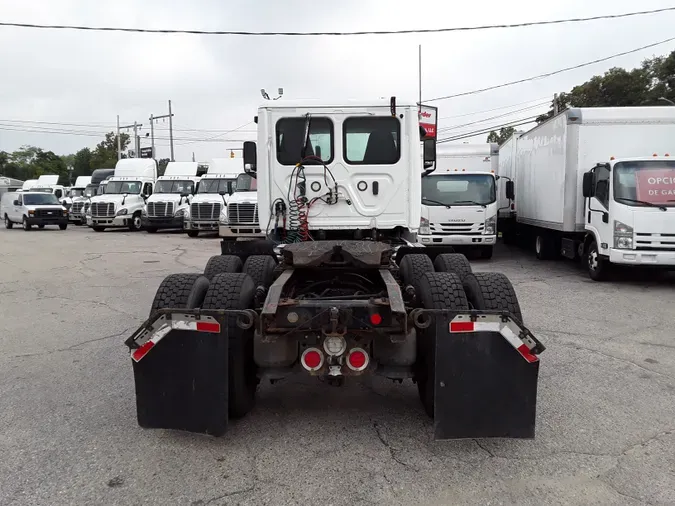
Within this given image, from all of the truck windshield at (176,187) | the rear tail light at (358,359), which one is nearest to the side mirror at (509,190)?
the rear tail light at (358,359)

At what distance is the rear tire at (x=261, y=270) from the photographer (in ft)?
17.7

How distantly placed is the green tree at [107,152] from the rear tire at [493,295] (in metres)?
80.6

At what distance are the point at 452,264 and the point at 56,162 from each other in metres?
113

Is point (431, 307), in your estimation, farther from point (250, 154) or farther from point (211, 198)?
point (211, 198)

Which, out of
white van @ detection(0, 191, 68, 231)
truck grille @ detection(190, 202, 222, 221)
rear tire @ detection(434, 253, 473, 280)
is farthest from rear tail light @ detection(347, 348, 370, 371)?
white van @ detection(0, 191, 68, 231)

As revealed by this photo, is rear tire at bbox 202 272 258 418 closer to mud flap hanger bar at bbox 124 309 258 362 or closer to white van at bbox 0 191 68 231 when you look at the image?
mud flap hanger bar at bbox 124 309 258 362

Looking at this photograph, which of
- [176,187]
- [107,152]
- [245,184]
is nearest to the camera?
[245,184]

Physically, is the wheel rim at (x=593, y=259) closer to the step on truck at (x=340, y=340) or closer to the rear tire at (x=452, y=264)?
the rear tire at (x=452, y=264)

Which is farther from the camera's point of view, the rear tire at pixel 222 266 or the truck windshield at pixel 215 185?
the truck windshield at pixel 215 185

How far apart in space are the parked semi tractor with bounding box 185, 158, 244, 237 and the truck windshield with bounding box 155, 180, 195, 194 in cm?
249

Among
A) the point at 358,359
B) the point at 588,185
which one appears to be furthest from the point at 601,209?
the point at 358,359

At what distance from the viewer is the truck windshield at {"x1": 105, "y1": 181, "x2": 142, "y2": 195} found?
1063 inches

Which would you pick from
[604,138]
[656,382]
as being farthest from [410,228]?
[604,138]

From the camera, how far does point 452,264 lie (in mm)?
5719
